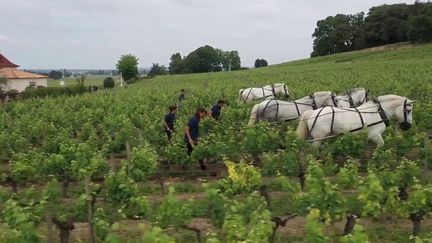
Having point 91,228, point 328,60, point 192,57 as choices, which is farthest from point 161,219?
point 192,57

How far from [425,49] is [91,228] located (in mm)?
52551

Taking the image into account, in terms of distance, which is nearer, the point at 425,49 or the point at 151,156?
the point at 151,156

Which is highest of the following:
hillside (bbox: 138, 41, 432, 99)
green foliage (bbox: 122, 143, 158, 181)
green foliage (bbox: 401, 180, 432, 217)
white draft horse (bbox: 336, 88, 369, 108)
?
hillside (bbox: 138, 41, 432, 99)

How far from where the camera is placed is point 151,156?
912 cm

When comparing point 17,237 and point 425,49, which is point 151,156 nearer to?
point 17,237

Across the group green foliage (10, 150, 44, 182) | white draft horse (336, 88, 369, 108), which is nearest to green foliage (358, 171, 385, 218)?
green foliage (10, 150, 44, 182)

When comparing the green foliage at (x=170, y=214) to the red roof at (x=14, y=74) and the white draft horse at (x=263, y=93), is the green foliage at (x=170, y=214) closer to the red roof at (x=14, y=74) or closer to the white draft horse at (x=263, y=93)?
the white draft horse at (x=263, y=93)

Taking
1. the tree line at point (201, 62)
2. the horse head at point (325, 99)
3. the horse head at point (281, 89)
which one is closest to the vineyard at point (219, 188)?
the horse head at point (325, 99)

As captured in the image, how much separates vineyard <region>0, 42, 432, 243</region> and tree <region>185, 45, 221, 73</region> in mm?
87720

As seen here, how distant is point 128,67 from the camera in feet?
274

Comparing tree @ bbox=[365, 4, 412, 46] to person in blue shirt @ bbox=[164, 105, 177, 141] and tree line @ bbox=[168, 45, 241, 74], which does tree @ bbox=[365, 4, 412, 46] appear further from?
person in blue shirt @ bbox=[164, 105, 177, 141]

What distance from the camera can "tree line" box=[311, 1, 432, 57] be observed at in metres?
60.4

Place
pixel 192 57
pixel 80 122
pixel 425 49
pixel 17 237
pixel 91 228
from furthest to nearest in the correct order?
pixel 192 57 → pixel 425 49 → pixel 80 122 → pixel 91 228 → pixel 17 237

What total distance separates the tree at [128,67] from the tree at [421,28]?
4308 centimetres
